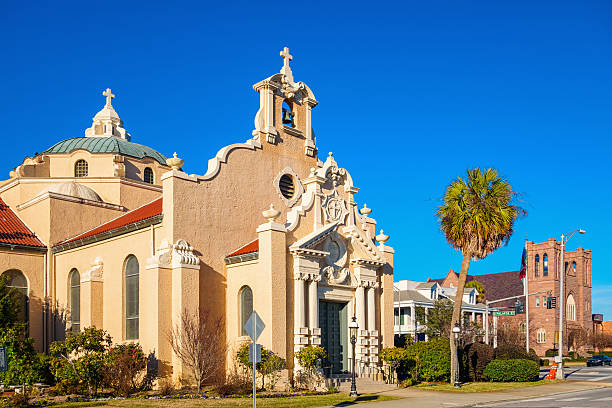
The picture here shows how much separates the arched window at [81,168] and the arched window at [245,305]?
16298mm

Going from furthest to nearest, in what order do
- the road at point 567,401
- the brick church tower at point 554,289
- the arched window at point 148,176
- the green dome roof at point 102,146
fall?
the brick church tower at point 554,289
the arched window at point 148,176
the green dome roof at point 102,146
the road at point 567,401

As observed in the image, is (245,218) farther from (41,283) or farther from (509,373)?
(509,373)

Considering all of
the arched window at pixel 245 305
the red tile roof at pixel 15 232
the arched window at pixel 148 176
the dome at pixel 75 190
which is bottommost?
the arched window at pixel 245 305

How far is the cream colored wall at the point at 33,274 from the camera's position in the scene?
1254 inches

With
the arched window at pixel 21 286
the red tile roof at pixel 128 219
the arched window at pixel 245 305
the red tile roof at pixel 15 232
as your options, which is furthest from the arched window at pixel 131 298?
the red tile roof at pixel 15 232

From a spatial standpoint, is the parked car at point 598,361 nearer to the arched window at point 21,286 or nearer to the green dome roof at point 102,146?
the green dome roof at point 102,146

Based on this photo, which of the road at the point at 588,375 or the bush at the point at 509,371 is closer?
the bush at the point at 509,371

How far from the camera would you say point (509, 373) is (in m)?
32.9

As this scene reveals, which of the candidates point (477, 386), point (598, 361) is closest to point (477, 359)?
point (477, 386)

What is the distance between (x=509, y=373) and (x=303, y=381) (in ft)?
37.7

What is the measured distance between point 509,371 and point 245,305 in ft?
44.8

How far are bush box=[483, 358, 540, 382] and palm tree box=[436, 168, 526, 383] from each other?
3.78 metres

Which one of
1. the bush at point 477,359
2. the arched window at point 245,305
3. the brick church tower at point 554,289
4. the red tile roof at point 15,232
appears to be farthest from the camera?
the brick church tower at point 554,289

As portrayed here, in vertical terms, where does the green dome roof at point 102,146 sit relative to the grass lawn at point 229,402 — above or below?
above
